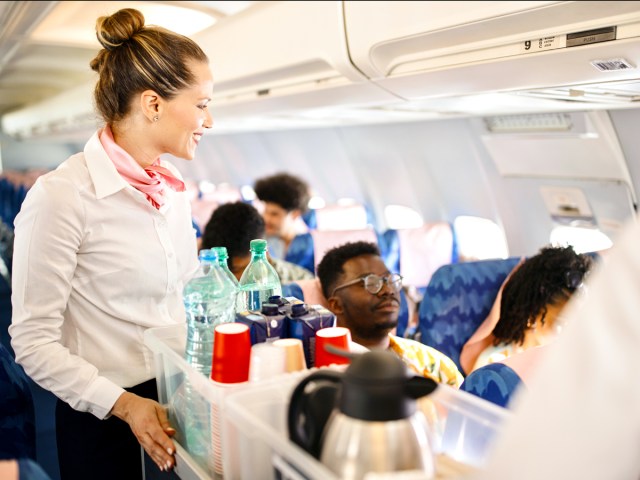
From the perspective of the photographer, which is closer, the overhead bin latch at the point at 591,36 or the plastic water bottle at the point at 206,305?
the plastic water bottle at the point at 206,305

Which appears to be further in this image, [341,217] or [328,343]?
[341,217]

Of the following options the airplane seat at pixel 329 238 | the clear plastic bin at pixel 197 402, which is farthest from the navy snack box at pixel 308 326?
the airplane seat at pixel 329 238

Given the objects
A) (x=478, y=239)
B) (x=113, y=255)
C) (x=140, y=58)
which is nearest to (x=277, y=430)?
(x=113, y=255)

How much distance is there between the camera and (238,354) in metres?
1.19

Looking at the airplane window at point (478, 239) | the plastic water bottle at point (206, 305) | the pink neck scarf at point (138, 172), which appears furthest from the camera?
the airplane window at point (478, 239)

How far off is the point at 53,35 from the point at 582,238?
12.6 feet

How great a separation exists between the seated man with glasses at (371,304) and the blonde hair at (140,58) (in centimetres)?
120

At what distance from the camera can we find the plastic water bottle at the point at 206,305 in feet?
4.58

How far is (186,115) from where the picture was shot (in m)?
1.61

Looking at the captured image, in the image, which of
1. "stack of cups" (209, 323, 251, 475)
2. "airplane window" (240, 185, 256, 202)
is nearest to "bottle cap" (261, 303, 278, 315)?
"stack of cups" (209, 323, 251, 475)

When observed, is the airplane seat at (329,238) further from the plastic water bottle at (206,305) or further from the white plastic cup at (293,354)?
the white plastic cup at (293,354)

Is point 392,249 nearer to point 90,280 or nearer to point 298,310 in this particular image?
point 90,280

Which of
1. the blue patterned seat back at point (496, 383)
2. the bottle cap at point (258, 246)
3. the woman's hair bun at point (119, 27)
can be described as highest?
the woman's hair bun at point (119, 27)

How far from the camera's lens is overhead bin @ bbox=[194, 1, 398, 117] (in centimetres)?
251
